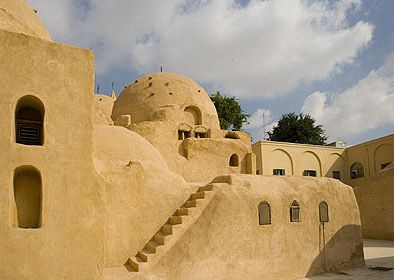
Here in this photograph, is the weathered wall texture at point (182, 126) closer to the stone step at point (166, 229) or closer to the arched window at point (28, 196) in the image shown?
the stone step at point (166, 229)

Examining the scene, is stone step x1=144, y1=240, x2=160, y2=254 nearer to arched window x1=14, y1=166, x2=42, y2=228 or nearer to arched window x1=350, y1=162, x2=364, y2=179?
arched window x1=14, y1=166, x2=42, y2=228

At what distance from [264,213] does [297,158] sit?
21.7 meters

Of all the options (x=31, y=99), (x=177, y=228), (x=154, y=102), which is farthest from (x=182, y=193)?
(x=154, y=102)

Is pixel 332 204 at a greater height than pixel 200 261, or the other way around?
pixel 332 204

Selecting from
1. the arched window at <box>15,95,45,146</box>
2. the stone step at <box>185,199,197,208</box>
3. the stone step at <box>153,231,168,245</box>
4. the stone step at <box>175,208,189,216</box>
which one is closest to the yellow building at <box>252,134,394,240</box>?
the stone step at <box>185,199,197,208</box>

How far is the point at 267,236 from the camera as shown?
33.4ft

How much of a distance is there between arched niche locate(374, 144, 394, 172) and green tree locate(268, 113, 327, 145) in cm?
1247

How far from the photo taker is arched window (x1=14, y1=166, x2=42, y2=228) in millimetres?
7578

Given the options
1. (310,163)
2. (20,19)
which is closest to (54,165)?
(20,19)

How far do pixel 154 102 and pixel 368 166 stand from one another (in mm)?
19610

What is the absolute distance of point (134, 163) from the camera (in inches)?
378

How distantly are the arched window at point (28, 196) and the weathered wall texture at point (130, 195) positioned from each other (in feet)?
4.55

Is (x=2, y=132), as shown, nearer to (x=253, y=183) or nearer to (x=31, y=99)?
(x=31, y=99)

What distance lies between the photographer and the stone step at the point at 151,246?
346 inches
